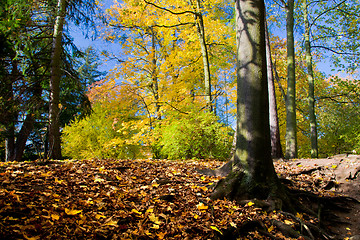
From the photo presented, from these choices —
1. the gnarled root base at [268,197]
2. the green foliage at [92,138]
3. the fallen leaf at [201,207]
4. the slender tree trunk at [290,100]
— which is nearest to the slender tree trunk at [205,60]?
the slender tree trunk at [290,100]

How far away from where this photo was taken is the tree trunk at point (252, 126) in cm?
351

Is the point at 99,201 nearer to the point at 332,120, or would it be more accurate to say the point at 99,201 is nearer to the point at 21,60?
the point at 21,60

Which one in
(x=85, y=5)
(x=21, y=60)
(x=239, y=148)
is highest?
(x=85, y=5)

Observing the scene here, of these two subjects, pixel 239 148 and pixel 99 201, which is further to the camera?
pixel 239 148

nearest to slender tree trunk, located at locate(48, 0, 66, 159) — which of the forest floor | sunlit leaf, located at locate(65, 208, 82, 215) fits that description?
the forest floor

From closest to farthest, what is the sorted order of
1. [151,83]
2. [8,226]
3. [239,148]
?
[8,226] < [239,148] < [151,83]

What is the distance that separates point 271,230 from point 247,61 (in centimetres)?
247

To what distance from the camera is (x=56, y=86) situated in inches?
271

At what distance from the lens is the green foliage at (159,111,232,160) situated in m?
7.14

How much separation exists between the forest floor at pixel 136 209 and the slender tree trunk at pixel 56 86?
2.93 meters

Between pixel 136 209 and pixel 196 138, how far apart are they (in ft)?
15.5

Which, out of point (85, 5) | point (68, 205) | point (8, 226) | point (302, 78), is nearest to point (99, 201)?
point (68, 205)

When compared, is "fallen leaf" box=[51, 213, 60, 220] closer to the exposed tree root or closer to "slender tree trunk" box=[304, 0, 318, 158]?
the exposed tree root

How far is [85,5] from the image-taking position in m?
7.75
